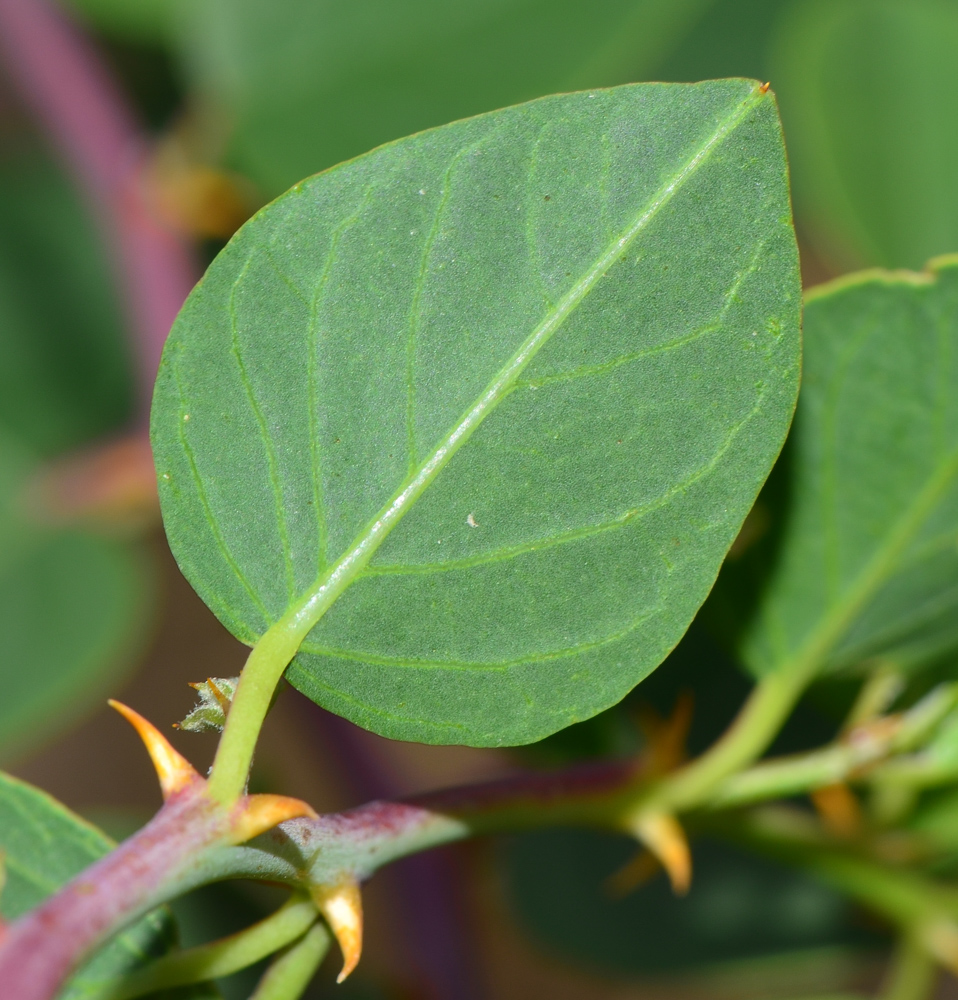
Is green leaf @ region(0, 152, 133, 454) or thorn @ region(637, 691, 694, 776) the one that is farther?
green leaf @ region(0, 152, 133, 454)

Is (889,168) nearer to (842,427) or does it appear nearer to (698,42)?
(698,42)

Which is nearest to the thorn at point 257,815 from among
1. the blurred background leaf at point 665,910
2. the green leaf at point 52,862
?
the green leaf at point 52,862

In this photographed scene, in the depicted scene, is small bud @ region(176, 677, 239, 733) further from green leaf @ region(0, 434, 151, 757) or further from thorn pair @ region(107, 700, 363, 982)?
green leaf @ region(0, 434, 151, 757)

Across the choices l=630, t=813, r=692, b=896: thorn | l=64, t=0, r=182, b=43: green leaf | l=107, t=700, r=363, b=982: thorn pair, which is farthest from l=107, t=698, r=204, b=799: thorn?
l=64, t=0, r=182, b=43: green leaf

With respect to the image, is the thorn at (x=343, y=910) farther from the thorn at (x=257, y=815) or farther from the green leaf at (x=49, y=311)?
the green leaf at (x=49, y=311)

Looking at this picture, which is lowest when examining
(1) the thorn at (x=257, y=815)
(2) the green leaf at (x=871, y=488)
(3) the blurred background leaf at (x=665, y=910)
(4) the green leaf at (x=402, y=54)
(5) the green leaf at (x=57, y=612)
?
(3) the blurred background leaf at (x=665, y=910)
